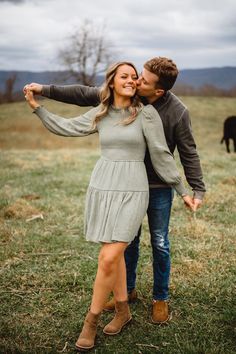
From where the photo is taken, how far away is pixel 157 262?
11.8 ft

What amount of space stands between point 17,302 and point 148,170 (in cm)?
200

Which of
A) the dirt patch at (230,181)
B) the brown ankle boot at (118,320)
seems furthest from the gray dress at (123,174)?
the dirt patch at (230,181)

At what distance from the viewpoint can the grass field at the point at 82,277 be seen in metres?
3.36

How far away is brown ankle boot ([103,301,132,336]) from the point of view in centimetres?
343

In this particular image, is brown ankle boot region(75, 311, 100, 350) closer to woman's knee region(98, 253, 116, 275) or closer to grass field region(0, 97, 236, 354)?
grass field region(0, 97, 236, 354)

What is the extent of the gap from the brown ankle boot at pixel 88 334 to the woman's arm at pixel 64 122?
62.2 inches

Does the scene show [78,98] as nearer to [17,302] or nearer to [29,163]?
[17,302]

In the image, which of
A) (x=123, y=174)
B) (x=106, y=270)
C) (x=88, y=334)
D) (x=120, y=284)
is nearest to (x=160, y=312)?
(x=120, y=284)

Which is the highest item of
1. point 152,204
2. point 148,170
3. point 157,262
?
point 148,170

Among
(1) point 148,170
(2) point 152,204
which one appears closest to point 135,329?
(2) point 152,204

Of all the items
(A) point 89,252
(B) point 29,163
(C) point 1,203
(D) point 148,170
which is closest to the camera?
(D) point 148,170

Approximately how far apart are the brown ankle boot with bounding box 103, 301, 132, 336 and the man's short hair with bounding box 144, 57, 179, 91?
1.98 m

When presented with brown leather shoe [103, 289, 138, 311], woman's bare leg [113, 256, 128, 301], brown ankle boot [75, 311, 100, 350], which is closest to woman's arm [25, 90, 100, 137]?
woman's bare leg [113, 256, 128, 301]

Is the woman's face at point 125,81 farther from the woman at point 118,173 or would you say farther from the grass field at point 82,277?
the grass field at point 82,277
